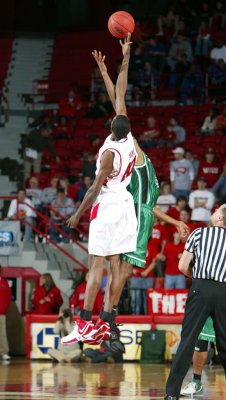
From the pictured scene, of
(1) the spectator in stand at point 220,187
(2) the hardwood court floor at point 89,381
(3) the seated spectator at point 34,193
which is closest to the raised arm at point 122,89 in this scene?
(2) the hardwood court floor at point 89,381

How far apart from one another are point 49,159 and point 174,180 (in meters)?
5.37

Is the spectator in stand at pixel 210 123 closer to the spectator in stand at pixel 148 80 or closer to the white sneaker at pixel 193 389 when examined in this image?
the spectator in stand at pixel 148 80

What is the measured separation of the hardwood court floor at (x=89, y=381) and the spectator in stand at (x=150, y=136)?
27.9ft

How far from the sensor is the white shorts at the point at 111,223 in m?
10.3

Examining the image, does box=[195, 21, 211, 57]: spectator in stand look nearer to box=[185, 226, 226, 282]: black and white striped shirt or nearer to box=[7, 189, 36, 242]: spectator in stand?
box=[7, 189, 36, 242]: spectator in stand

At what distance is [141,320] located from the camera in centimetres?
1936

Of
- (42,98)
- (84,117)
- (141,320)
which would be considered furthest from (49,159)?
(141,320)

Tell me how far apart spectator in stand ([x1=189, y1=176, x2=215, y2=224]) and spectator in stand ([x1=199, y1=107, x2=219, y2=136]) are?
432 centimetres

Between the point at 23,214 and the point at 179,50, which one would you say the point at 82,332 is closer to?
the point at 23,214

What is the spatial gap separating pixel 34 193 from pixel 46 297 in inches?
187

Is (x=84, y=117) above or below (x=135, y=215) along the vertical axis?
above

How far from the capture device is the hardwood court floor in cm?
1309

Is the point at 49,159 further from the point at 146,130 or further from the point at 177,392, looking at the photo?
the point at 177,392

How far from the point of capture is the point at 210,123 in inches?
1016
